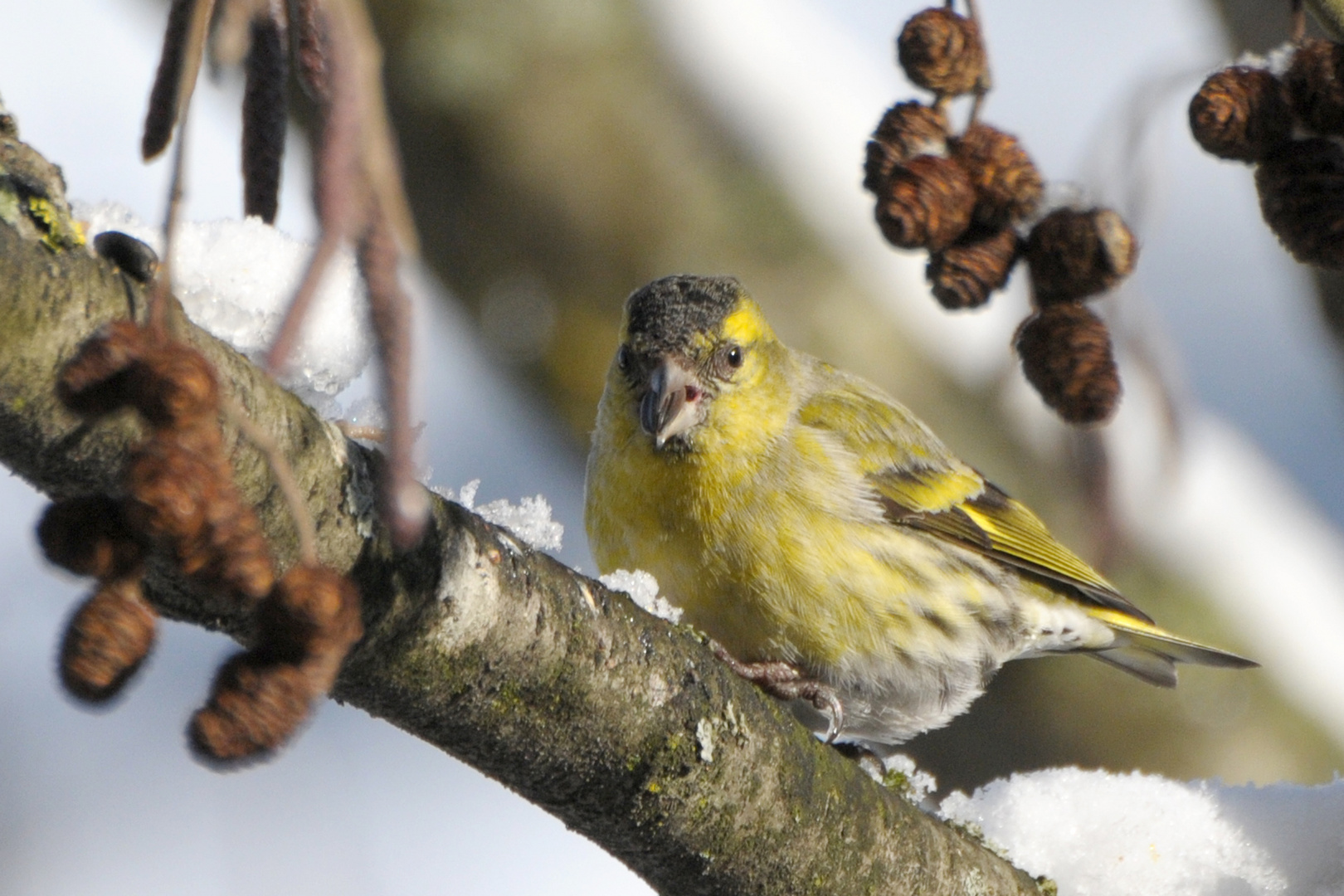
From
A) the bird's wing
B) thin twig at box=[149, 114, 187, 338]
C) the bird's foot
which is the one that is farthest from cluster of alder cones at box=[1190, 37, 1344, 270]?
thin twig at box=[149, 114, 187, 338]

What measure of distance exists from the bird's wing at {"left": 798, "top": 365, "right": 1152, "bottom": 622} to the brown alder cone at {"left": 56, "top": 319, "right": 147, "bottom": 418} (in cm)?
254

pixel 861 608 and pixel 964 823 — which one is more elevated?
pixel 861 608

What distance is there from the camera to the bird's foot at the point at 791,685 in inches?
112

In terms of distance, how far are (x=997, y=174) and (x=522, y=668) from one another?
1.20 m

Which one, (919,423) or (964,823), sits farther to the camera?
(919,423)

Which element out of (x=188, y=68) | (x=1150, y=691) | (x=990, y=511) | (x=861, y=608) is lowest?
(x=188, y=68)

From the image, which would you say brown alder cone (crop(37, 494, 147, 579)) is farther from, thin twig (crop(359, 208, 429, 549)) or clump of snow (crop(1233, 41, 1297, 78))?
clump of snow (crop(1233, 41, 1297, 78))

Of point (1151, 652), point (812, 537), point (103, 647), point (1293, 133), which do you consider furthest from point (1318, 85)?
point (1151, 652)

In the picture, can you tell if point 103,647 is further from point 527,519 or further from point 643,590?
point 643,590

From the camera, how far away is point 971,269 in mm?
2180

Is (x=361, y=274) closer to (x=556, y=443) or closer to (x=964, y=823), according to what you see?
(x=964, y=823)

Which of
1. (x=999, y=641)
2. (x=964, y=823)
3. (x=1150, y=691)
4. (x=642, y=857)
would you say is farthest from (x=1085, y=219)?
(x=1150, y=691)

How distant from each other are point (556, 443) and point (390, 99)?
138 centimetres

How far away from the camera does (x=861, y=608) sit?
2.97 metres
